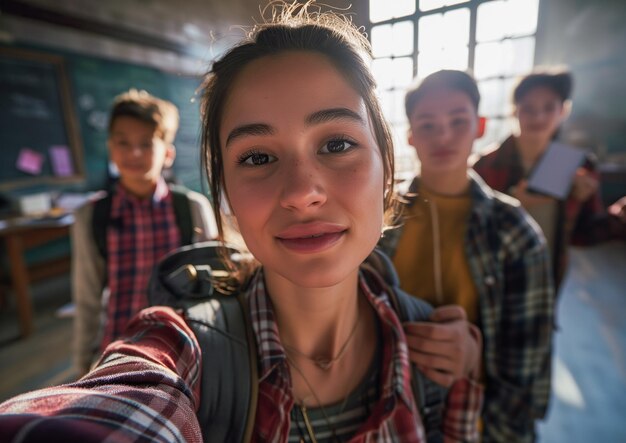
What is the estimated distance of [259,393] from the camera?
530mm

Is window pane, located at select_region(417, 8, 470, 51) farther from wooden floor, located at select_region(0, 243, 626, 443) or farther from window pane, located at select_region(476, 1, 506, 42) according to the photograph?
wooden floor, located at select_region(0, 243, 626, 443)

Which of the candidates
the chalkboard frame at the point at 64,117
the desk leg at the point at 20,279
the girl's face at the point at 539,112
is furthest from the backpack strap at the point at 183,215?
the chalkboard frame at the point at 64,117

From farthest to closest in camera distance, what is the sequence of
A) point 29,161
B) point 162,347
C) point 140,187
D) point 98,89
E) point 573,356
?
point 98,89 → point 29,161 → point 573,356 → point 140,187 → point 162,347

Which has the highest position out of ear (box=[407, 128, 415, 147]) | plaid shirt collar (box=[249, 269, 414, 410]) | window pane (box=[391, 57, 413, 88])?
window pane (box=[391, 57, 413, 88])

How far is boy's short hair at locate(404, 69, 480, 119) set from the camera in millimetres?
1000

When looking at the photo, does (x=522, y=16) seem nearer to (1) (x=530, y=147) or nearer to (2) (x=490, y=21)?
(2) (x=490, y=21)

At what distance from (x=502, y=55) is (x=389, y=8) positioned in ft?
0.80

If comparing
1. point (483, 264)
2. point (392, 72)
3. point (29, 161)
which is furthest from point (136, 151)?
point (29, 161)

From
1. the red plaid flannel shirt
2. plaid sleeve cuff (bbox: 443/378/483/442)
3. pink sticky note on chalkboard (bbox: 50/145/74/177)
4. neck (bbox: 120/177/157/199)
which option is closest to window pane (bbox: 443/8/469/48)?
plaid sleeve cuff (bbox: 443/378/483/442)

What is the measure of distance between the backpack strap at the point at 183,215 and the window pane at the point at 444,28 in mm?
1234

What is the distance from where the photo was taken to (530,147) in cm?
157

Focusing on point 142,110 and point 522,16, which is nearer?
point 522,16

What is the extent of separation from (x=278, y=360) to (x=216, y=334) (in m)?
0.11

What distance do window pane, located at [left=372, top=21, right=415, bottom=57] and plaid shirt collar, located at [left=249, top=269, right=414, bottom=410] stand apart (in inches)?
18.9
